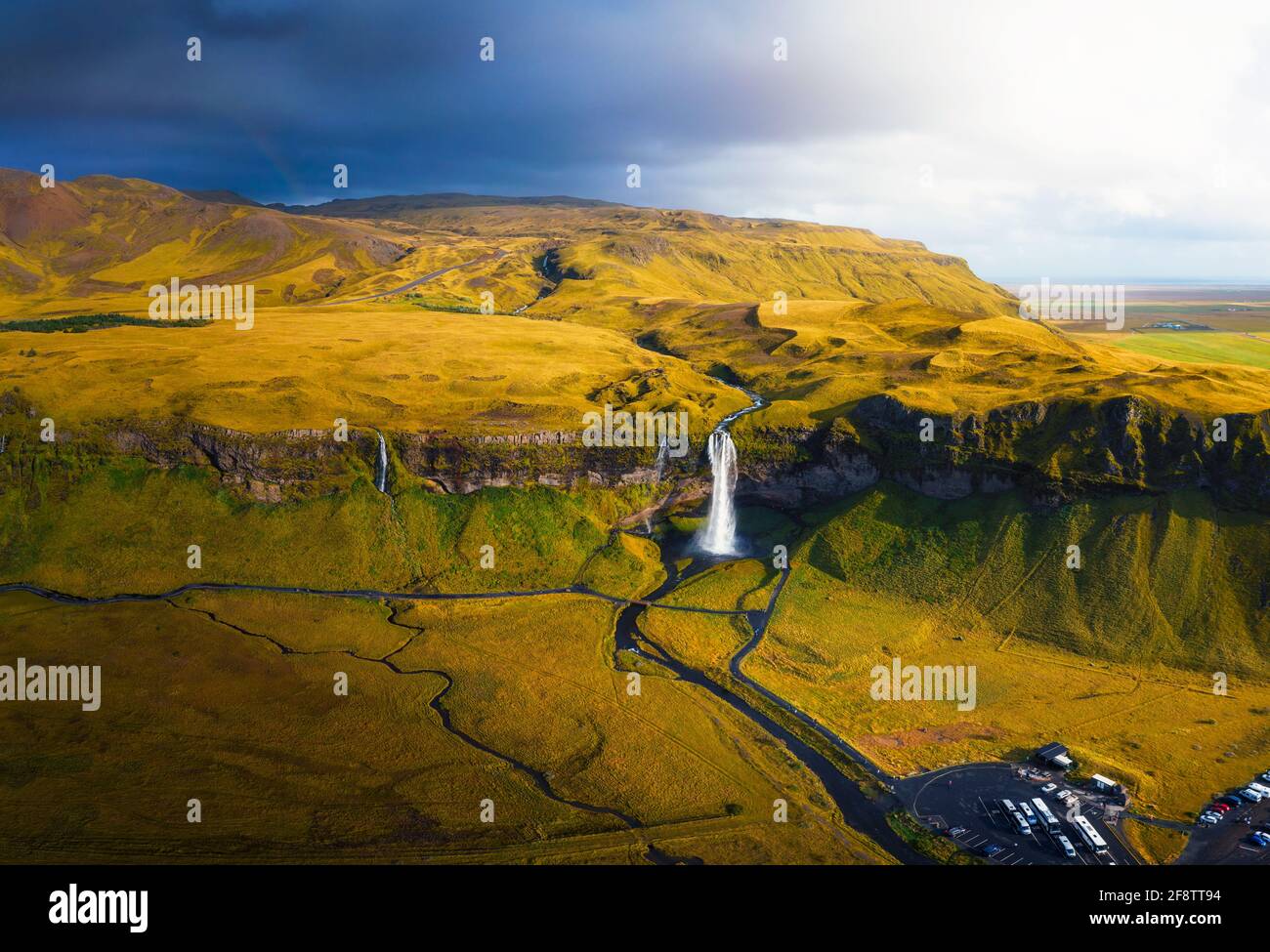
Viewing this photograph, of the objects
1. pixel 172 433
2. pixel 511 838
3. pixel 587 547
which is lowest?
pixel 511 838

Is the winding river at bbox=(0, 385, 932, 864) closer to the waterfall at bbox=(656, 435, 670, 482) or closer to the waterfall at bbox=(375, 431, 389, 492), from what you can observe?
the waterfall at bbox=(375, 431, 389, 492)

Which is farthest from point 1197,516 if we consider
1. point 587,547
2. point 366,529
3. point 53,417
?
point 53,417

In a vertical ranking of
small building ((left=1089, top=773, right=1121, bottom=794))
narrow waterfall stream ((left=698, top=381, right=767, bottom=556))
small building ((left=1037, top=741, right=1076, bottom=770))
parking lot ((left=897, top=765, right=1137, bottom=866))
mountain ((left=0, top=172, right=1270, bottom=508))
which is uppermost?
mountain ((left=0, top=172, right=1270, bottom=508))

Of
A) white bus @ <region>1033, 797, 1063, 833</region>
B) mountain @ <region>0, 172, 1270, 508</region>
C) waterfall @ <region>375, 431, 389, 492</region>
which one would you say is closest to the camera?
white bus @ <region>1033, 797, 1063, 833</region>

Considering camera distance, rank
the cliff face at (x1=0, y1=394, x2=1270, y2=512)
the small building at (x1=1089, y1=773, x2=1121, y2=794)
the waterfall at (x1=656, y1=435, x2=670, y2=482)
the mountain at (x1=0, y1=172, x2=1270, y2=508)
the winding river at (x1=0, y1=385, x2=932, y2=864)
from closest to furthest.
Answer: the winding river at (x1=0, y1=385, x2=932, y2=864), the small building at (x1=1089, y1=773, x2=1121, y2=794), the mountain at (x1=0, y1=172, x2=1270, y2=508), the cliff face at (x1=0, y1=394, x2=1270, y2=512), the waterfall at (x1=656, y1=435, x2=670, y2=482)

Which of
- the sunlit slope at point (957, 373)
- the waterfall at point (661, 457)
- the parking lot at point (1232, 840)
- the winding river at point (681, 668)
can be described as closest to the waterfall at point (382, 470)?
the winding river at point (681, 668)

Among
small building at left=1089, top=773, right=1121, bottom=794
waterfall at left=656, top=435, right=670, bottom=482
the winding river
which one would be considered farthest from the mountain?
small building at left=1089, top=773, right=1121, bottom=794

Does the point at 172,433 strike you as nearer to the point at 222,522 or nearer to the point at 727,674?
the point at 222,522
